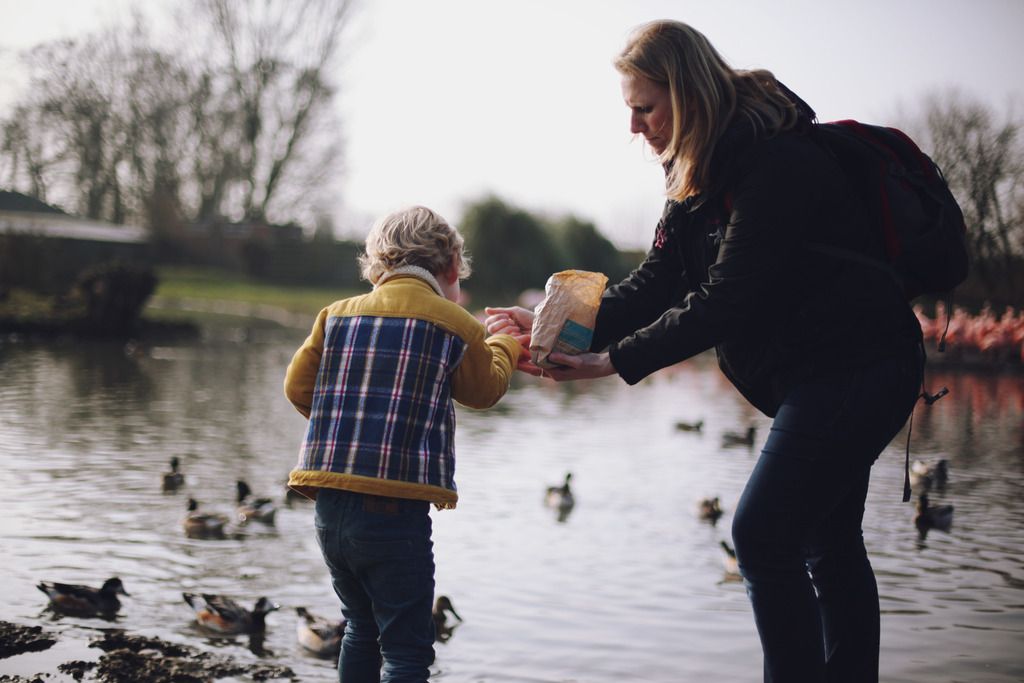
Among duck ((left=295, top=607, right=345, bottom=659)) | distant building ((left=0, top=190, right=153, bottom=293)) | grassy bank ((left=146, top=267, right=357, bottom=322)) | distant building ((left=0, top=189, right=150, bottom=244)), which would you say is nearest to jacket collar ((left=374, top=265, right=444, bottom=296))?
duck ((left=295, top=607, right=345, bottom=659))

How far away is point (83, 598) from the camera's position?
4598 millimetres

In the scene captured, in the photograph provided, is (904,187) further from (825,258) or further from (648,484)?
(648,484)

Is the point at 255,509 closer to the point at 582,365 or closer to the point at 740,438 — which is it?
the point at 582,365

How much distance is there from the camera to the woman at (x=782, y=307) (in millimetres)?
2670

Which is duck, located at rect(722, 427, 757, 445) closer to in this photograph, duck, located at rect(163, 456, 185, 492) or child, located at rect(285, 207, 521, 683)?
duck, located at rect(163, 456, 185, 492)

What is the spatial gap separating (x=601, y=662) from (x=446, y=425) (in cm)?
168

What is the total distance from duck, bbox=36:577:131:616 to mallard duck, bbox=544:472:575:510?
3404 mm

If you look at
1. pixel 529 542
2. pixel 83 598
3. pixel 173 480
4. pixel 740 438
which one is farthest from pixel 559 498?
pixel 740 438

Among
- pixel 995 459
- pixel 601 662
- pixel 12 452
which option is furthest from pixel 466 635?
pixel 995 459

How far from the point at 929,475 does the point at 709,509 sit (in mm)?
2070

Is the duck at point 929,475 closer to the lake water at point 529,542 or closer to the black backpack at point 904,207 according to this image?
the lake water at point 529,542

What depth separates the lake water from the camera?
4.44 metres

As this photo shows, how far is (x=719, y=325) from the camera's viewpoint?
2.75 metres

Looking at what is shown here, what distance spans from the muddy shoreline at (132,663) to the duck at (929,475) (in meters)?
5.51
